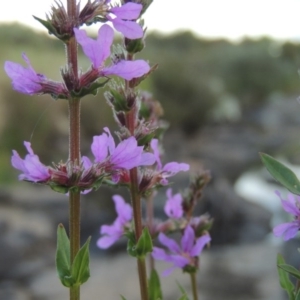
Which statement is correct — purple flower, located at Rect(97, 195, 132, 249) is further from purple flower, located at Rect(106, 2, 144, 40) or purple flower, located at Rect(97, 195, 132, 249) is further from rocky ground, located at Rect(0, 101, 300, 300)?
rocky ground, located at Rect(0, 101, 300, 300)

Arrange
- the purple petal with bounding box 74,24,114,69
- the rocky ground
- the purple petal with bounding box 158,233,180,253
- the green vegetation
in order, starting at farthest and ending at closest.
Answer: the green vegetation
the rocky ground
the purple petal with bounding box 158,233,180,253
the purple petal with bounding box 74,24,114,69

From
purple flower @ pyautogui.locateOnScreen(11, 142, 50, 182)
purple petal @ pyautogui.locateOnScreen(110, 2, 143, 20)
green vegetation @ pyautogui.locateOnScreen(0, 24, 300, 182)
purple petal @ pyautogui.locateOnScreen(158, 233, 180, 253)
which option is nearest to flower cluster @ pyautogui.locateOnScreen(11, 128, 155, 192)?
purple flower @ pyautogui.locateOnScreen(11, 142, 50, 182)

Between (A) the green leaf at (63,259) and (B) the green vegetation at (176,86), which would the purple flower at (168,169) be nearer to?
(A) the green leaf at (63,259)

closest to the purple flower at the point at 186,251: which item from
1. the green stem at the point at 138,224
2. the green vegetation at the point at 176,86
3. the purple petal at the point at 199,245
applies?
the purple petal at the point at 199,245

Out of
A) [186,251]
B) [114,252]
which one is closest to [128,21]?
[186,251]

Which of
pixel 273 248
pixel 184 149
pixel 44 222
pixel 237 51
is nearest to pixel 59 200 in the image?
pixel 44 222
